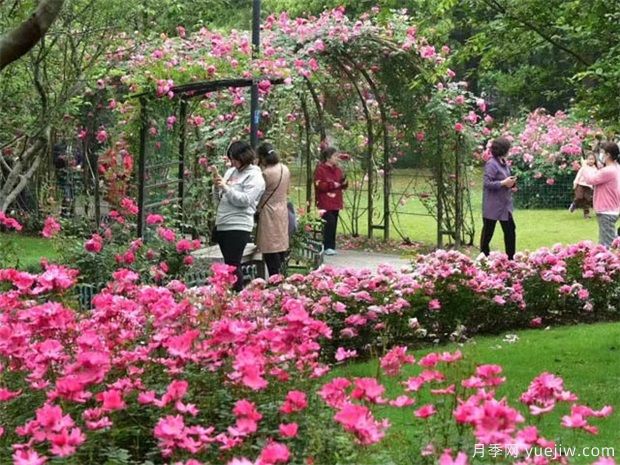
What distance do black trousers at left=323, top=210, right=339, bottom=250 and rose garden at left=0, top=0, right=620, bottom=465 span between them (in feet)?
1.90

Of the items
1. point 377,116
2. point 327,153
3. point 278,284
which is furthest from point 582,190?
point 278,284

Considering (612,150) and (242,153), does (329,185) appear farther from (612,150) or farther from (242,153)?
(242,153)

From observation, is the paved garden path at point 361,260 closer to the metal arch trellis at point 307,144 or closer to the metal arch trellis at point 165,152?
the metal arch trellis at point 307,144

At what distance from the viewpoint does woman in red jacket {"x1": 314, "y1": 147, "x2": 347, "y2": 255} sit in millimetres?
14938

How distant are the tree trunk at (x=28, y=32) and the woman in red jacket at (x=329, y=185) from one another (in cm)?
1081

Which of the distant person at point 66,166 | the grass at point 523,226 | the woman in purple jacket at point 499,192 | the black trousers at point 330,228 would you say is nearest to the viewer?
the woman in purple jacket at point 499,192

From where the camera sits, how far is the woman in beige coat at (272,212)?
9992 millimetres

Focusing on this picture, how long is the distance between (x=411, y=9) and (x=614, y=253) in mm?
24474

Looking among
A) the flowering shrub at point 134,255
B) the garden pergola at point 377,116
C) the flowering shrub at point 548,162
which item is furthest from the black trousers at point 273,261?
the flowering shrub at point 548,162

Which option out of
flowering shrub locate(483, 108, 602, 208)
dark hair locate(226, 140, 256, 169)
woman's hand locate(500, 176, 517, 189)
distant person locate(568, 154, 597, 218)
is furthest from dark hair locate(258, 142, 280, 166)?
flowering shrub locate(483, 108, 602, 208)

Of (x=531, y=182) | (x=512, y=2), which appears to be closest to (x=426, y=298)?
(x=512, y=2)

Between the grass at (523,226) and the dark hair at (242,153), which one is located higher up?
the dark hair at (242,153)

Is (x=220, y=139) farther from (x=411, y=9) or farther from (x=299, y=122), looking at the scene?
(x=411, y=9)

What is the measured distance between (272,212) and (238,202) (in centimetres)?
99
